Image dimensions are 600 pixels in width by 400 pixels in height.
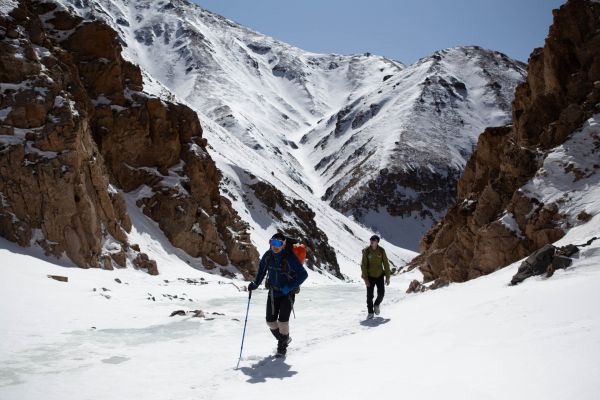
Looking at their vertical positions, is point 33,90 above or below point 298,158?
below

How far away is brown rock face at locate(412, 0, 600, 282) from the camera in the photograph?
1733 cm

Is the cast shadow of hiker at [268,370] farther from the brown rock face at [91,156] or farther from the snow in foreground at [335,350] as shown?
the brown rock face at [91,156]

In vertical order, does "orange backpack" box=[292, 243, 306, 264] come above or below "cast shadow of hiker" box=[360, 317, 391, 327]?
above

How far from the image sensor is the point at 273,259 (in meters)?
8.41

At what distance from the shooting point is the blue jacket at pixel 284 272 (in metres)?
8.22

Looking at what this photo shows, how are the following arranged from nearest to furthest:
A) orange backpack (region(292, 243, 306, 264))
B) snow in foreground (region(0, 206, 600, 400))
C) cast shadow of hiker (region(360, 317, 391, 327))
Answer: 1. snow in foreground (region(0, 206, 600, 400))
2. orange backpack (region(292, 243, 306, 264))
3. cast shadow of hiker (region(360, 317, 391, 327))

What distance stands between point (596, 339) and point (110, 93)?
117ft

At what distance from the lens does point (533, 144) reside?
2114 centimetres

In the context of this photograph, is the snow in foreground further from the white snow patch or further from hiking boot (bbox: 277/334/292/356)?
the white snow patch

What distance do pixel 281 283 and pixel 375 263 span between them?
15.0 ft

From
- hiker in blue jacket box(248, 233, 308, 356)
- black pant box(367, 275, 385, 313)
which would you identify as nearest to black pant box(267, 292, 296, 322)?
hiker in blue jacket box(248, 233, 308, 356)

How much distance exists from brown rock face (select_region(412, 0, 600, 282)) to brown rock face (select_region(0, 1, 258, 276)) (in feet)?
57.2

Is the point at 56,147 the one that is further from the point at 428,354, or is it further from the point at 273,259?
the point at 428,354

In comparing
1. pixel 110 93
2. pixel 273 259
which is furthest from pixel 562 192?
pixel 110 93
